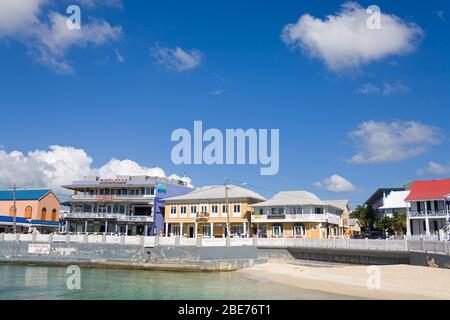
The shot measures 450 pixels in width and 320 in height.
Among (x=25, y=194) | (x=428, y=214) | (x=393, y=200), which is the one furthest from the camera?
(x=25, y=194)

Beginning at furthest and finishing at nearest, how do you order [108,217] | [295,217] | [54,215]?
1. [54,215]
2. [108,217]
3. [295,217]

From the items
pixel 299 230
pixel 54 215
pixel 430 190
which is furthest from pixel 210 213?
pixel 54 215

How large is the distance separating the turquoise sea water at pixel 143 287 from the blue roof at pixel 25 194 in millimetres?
33167

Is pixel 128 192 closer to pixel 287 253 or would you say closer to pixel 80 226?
pixel 80 226

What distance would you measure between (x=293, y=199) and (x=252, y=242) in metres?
12.1

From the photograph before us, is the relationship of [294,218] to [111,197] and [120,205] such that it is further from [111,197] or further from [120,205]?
[111,197]

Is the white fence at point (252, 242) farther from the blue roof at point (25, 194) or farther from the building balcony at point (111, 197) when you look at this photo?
the blue roof at point (25, 194)

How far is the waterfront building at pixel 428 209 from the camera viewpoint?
163 ft

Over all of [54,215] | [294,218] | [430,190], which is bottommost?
[294,218]

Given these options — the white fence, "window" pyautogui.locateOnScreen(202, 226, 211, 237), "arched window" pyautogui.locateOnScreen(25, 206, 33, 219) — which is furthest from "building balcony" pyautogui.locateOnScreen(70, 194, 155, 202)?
the white fence

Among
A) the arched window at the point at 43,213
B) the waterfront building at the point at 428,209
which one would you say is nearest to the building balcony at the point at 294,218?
the waterfront building at the point at 428,209

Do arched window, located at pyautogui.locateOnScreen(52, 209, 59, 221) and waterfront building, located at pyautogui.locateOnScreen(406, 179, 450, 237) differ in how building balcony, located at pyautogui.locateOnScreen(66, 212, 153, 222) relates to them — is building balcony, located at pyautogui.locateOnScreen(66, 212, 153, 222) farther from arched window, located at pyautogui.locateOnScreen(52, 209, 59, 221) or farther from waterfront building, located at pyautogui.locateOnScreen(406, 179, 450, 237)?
waterfront building, located at pyautogui.locateOnScreen(406, 179, 450, 237)

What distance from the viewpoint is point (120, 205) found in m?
66.6

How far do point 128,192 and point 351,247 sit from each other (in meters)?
38.4
